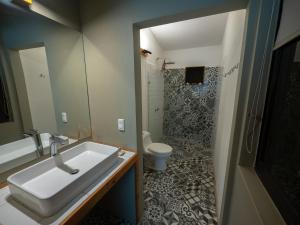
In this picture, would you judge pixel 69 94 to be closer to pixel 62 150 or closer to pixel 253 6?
pixel 62 150

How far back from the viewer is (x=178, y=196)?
5.84 feet

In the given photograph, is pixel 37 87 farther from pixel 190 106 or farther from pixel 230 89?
pixel 190 106

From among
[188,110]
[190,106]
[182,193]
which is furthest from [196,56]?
[182,193]

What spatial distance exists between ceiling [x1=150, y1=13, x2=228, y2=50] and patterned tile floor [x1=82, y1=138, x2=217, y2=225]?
7.91 feet

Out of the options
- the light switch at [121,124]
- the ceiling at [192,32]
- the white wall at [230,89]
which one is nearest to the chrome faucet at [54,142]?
the light switch at [121,124]

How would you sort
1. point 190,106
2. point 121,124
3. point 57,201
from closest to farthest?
point 57,201 < point 121,124 < point 190,106

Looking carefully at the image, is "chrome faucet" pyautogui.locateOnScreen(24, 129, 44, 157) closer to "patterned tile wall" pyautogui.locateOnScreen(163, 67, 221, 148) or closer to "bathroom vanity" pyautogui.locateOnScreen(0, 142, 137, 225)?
"bathroom vanity" pyautogui.locateOnScreen(0, 142, 137, 225)

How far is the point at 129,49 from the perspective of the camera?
45.9 inches

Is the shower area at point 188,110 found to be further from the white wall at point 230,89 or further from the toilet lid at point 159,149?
the toilet lid at point 159,149

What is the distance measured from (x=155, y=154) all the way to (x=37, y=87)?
5.61ft

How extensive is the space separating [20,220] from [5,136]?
0.61 metres

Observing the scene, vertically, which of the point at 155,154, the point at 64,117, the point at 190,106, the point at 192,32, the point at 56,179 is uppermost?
the point at 192,32

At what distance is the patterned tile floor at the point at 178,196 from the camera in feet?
4.92

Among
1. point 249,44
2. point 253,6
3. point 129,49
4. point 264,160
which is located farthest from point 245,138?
point 129,49
